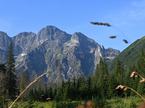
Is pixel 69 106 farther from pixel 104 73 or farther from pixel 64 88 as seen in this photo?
pixel 104 73

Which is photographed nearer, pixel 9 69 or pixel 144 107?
pixel 144 107

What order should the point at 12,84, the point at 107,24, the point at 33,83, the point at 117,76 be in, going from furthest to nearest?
the point at 117,76
the point at 12,84
the point at 107,24
the point at 33,83

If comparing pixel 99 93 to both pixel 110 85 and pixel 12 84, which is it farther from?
pixel 12 84

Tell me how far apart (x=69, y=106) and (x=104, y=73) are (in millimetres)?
52887

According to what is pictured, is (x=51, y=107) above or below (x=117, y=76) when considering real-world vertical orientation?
below

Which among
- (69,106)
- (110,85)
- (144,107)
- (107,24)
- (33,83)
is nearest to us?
(144,107)

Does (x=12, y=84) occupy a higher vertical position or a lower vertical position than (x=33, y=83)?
higher

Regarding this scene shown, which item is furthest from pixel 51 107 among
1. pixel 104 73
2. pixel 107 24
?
pixel 107 24

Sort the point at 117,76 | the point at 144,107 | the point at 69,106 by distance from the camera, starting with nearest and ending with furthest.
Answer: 1. the point at 144,107
2. the point at 69,106
3. the point at 117,76

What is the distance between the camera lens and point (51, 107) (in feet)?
457

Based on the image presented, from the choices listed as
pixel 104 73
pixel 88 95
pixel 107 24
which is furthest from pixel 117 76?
pixel 107 24

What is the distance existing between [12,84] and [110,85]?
35.9 metres

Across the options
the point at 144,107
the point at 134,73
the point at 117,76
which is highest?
the point at 117,76

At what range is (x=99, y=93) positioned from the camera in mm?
175500
